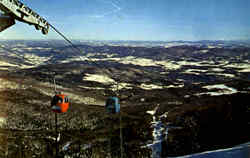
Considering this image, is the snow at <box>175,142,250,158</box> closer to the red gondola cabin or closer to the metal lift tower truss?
the red gondola cabin

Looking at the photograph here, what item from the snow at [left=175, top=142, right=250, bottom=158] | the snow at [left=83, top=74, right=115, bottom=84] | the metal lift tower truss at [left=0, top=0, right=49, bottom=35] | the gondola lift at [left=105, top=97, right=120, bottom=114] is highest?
the metal lift tower truss at [left=0, top=0, right=49, bottom=35]

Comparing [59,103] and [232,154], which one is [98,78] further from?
[232,154]

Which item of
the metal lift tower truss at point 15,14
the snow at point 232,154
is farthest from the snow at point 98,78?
the metal lift tower truss at point 15,14

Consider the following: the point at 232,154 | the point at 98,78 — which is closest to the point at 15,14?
the point at 232,154

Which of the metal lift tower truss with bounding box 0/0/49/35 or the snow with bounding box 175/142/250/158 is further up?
the metal lift tower truss with bounding box 0/0/49/35

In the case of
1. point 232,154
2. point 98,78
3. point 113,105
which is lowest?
point 98,78

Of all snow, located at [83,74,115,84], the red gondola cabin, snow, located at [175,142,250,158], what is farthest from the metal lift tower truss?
snow, located at [83,74,115,84]

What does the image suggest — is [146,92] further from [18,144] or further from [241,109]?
[18,144]

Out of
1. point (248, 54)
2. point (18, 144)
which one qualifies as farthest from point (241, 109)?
point (248, 54)

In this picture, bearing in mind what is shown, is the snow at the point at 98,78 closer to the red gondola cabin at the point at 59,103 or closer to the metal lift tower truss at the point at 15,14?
the red gondola cabin at the point at 59,103
